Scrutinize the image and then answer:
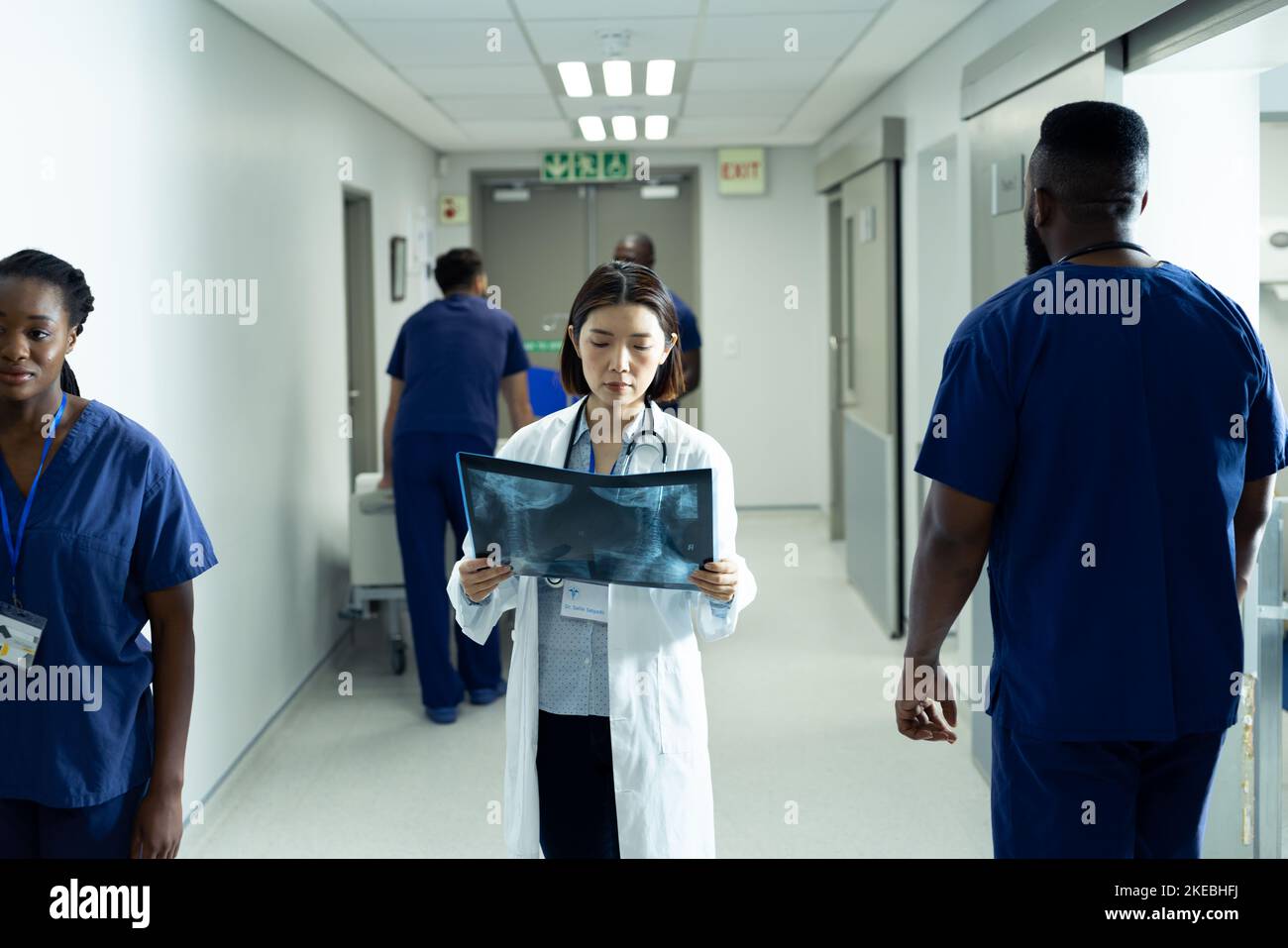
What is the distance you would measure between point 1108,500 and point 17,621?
144cm

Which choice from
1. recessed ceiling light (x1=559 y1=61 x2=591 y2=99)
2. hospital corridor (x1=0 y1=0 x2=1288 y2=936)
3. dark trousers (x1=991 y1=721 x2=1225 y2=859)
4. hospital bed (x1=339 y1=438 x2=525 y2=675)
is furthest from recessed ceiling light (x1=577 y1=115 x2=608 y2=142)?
dark trousers (x1=991 y1=721 x2=1225 y2=859)

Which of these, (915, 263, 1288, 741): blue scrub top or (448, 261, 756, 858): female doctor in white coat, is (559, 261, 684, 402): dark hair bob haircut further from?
(915, 263, 1288, 741): blue scrub top

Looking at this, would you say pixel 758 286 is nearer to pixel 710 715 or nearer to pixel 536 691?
pixel 710 715

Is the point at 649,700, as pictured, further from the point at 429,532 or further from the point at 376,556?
the point at 376,556

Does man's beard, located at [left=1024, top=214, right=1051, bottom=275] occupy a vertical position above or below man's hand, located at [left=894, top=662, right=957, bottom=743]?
above

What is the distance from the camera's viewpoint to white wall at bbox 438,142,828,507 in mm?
8570

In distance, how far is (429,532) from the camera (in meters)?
4.45

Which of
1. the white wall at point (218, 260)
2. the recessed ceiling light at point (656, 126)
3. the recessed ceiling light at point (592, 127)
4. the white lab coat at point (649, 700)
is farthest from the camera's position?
the recessed ceiling light at point (656, 126)

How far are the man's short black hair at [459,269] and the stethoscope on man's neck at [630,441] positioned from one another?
2.66 meters

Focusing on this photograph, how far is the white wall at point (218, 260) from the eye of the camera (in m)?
2.85

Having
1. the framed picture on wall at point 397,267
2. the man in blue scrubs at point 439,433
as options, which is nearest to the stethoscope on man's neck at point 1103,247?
the man in blue scrubs at point 439,433

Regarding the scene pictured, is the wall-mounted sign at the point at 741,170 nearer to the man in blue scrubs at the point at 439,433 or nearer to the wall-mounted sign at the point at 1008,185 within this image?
the man in blue scrubs at the point at 439,433

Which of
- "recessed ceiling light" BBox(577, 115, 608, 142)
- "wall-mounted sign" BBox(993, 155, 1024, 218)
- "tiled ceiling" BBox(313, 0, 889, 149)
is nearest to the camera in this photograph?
"wall-mounted sign" BBox(993, 155, 1024, 218)
